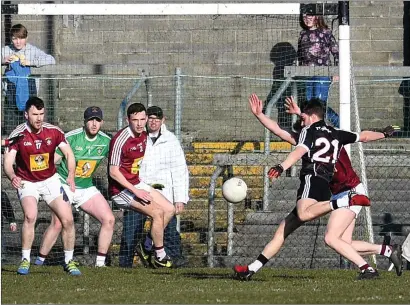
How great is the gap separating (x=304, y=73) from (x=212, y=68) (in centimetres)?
239

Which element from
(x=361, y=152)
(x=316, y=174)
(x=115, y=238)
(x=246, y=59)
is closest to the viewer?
(x=316, y=174)

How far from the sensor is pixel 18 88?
→ 54.6 feet

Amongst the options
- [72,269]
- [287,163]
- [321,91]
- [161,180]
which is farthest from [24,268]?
[321,91]

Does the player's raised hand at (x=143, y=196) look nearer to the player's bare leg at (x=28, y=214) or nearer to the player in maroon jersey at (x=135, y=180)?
the player in maroon jersey at (x=135, y=180)

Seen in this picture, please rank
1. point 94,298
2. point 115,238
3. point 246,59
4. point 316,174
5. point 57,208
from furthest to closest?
point 246,59 → point 115,238 → point 57,208 → point 316,174 → point 94,298

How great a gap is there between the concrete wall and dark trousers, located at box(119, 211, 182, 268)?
189 centimetres

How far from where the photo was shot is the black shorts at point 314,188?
12.6 meters

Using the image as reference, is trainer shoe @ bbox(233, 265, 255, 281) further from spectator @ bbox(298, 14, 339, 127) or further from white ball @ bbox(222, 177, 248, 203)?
spectator @ bbox(298, 14, 339, 127)

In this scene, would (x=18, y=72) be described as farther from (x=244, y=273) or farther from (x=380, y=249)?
(x=380, y=249)

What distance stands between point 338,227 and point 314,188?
0.48 metres

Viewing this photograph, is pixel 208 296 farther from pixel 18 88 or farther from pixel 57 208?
pixel 18 88

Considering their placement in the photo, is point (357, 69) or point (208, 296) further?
point (357, 69)

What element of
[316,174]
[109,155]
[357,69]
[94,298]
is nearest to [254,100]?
[316,174]

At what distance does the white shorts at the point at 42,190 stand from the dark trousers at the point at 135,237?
179cm
